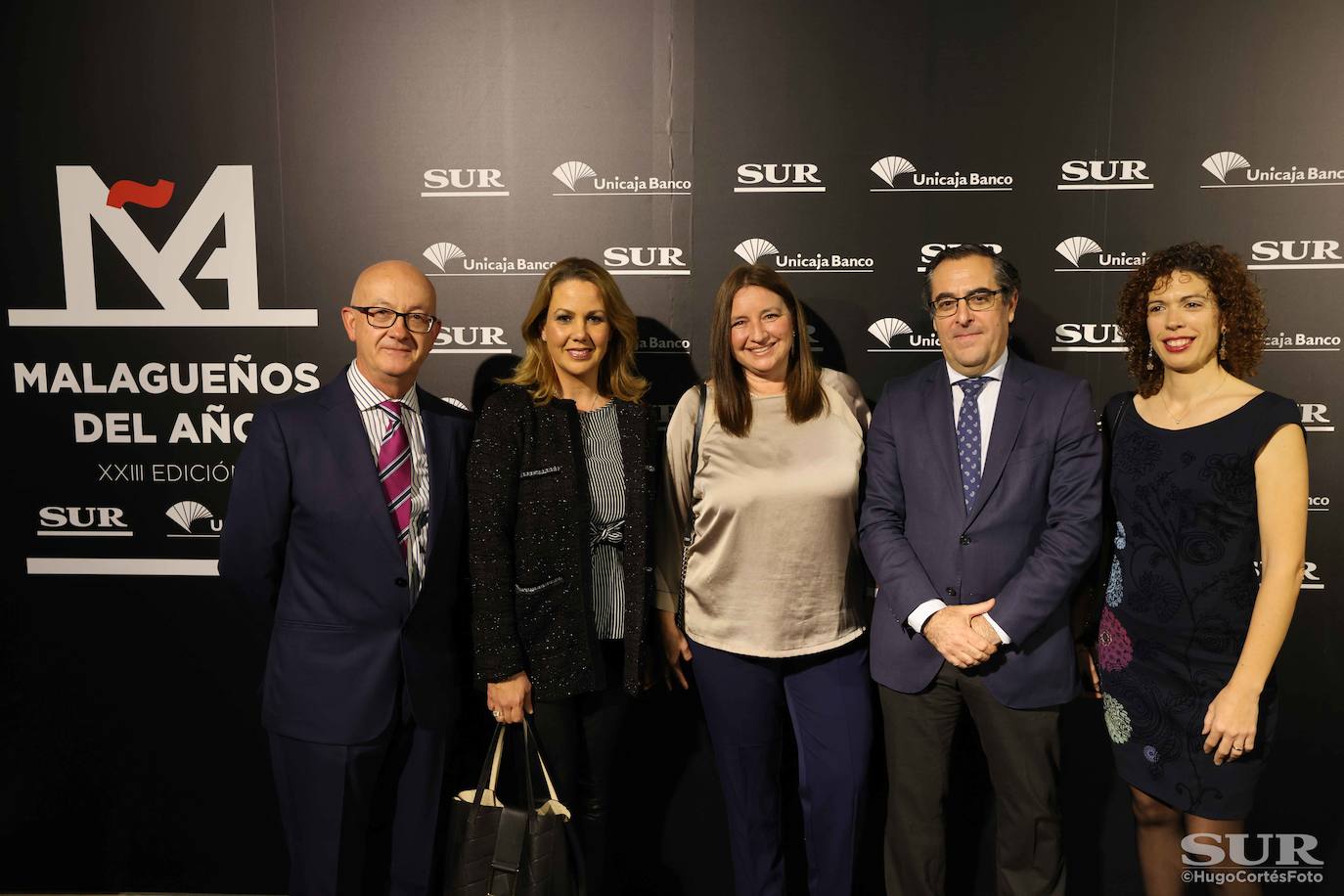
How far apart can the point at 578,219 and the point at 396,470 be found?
42.0 inches

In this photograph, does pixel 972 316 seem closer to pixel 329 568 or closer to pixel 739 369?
pixel 739 369

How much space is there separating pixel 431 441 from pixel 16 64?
198 centimetres

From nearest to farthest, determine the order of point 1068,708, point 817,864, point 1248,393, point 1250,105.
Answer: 1. point 1248,393
2. point 817,864
3. point 1250,105
4. point 1068,708

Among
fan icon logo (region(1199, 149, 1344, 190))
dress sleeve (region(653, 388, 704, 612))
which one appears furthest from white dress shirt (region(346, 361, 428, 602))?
fan icon logo (region(1199, 149, 1344, 190))

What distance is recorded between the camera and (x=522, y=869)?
79.0 inches

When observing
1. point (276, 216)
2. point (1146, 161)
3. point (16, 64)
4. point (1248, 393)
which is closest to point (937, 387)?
point (1248, 393)

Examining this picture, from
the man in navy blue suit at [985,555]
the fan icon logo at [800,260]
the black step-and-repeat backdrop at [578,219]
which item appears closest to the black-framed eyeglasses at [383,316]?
the black step-and-repeat backdrop at [578,219]

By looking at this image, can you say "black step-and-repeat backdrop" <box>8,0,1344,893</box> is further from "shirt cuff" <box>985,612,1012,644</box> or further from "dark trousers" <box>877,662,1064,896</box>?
"shirt cuff" <box>985,612,1012,644</box>

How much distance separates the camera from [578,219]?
2.63 metres

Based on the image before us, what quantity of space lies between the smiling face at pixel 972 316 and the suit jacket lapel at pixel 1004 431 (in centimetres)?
9

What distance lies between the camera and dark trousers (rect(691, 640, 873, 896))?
2.19 metres

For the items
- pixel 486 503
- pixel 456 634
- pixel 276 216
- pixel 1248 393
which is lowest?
pixel 456 634

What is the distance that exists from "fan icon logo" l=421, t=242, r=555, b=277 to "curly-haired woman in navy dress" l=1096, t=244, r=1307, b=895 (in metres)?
1.75

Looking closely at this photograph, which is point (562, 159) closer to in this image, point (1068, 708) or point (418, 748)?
point (418, 748)
